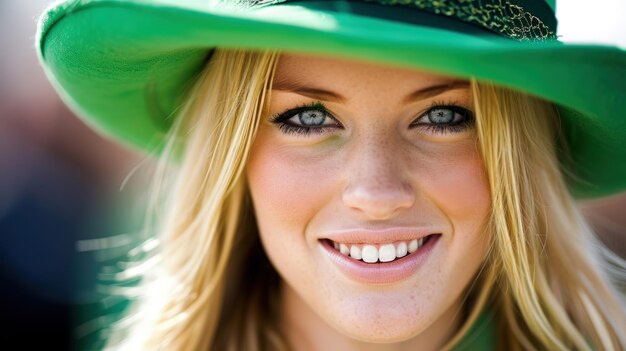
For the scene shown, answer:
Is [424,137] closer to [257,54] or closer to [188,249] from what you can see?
[257,54]

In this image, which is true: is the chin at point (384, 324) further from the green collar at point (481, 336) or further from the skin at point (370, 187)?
the green collar at point (481, 336)

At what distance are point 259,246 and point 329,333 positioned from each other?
35 cm

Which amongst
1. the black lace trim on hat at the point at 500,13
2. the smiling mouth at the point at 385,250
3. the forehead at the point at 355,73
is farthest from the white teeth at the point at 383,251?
the black lace trim on hat at the point at 500,13

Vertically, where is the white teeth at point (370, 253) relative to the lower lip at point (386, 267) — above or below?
above

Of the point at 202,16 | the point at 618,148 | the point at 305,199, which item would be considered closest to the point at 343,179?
the point at 305,199

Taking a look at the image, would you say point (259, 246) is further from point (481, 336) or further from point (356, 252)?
point (481, 336)

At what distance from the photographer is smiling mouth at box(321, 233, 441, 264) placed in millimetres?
1829

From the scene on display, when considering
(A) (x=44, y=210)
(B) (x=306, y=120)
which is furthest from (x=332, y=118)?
(A) (x=44, y=210)

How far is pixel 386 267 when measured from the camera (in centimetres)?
184

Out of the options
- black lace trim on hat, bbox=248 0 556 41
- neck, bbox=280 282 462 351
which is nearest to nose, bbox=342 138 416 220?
black lace trim on hat, bbox=248 0 556 41

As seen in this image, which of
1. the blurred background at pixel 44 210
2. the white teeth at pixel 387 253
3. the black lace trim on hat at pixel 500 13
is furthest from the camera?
the blurred background at pixel 44 210

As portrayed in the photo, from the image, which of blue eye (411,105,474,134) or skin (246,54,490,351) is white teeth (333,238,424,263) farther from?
blue eye (411,105,474,134)

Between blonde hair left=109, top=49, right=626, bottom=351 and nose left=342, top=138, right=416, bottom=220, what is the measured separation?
0.21 metres

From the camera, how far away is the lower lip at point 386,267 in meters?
1.84
